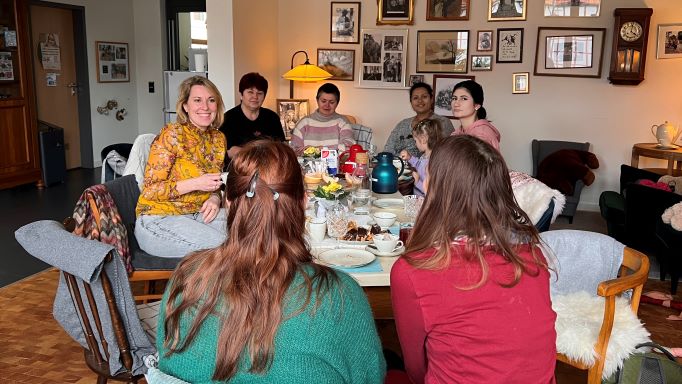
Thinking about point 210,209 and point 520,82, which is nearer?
point 210,209

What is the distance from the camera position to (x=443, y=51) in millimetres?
6406

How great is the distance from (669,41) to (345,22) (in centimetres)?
331

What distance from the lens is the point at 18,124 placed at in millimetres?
6668

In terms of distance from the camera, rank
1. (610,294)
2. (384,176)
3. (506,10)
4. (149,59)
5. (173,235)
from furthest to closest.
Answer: (149,59) → (506,10) → (384,176) → (173,235) → (610,294)

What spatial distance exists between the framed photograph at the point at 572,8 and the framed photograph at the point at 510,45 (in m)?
0.35

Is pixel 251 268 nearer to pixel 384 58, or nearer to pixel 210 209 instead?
pixel 210 209

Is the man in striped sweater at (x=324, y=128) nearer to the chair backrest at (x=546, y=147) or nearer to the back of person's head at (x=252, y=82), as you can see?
the back of person's head at (x=252, y=82)

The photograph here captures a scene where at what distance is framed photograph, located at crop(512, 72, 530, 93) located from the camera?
625cm

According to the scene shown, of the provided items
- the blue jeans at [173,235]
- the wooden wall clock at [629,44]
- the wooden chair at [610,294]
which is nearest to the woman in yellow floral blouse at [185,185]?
the blue jeans at [173,235]

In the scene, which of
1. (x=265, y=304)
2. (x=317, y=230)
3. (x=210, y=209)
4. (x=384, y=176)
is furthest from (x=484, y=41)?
(x=265, y=304)

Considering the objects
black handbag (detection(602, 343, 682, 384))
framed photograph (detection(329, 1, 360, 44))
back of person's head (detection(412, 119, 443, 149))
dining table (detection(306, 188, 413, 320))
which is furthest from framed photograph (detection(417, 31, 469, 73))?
black handbag (detection(602, 343, 682, 384))

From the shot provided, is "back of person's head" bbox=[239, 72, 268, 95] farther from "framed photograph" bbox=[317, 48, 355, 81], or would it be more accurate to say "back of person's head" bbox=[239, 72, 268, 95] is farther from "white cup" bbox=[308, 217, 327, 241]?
"framed photograph" bbox=[317, 48, 355, 81]

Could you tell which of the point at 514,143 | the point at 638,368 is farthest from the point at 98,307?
the point at 514,143

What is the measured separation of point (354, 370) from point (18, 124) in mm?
6682
